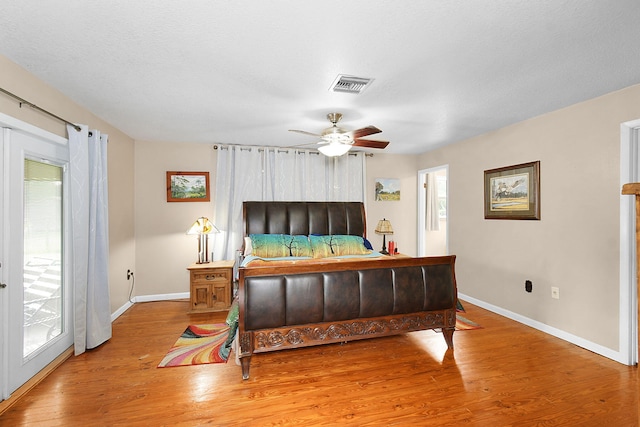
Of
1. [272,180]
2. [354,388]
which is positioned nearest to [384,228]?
[272,180]

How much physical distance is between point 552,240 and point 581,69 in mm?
1826

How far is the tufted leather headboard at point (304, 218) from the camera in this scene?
14.9 feet

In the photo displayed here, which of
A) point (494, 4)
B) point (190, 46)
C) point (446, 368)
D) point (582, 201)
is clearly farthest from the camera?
point (582, 201)

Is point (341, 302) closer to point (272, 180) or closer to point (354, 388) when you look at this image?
point (354, 388)

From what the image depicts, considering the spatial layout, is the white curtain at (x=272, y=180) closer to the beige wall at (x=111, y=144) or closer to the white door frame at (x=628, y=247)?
the beige wall at (x=111, y=144)

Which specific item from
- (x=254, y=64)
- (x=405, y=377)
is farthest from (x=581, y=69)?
(x=405, y=377)

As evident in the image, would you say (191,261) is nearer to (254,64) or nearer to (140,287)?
(140,287)

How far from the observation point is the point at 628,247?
2578 mm

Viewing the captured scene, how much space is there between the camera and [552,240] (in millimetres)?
3229

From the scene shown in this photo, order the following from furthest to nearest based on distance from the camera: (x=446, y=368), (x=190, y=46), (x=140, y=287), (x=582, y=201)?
(x=140, y=287) < (x=582, y=201) < (x=446, y=368) < (x=190, y=46)

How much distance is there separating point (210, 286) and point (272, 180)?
6.21 ft

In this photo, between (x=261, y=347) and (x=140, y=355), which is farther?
(x=140, y=355)

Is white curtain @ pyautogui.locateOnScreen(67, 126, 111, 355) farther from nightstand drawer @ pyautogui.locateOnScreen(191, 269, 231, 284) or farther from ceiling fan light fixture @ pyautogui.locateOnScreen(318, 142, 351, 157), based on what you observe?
ceiling fan light fixture @ pyautogui.locateOnScreen(318, 142, 351, 157)

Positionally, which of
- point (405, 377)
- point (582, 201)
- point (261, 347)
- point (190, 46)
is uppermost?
point (190, 46)
